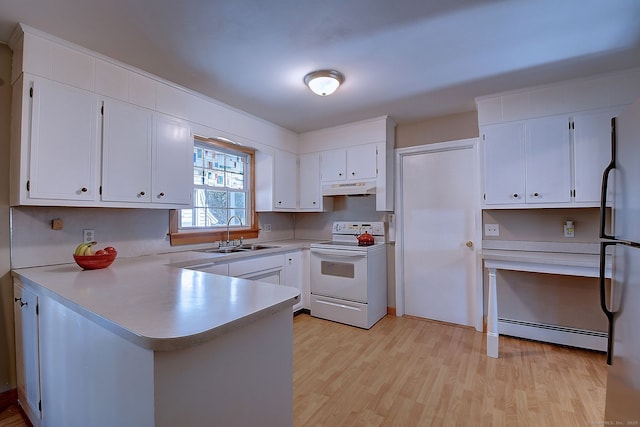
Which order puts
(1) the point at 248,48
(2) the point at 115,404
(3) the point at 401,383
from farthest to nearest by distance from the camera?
1. (3) the point at 401,383
2. (1) the point at 248,48
3. (2) the point at 115,404

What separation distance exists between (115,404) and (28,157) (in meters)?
1.62

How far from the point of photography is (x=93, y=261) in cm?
178

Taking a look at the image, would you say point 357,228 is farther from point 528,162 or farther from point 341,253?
point 528,162

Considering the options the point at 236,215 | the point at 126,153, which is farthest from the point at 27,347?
the point at 236,215

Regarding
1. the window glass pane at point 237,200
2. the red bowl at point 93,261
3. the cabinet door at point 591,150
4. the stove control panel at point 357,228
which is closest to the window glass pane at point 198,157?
the window glass pane at point 237,200

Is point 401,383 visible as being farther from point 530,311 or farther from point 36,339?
point 36,339

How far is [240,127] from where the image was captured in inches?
123

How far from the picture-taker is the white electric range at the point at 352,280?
3094 millimetres

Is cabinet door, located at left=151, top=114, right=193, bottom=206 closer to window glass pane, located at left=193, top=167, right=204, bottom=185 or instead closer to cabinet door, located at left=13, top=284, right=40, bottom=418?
window glass pane, located at left=193, top=167, right=204, bottom=185

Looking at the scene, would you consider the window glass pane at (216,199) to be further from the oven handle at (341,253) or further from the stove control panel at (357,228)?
the stove control panel at (357,228)

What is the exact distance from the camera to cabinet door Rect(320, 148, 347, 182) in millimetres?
3512

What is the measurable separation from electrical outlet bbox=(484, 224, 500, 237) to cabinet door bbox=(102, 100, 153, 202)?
3.14 meters

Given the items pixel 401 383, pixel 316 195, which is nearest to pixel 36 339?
pixel 401 383

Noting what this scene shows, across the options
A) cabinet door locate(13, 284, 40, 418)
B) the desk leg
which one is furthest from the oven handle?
cabinet door locate(13, 284, 40, 418)
